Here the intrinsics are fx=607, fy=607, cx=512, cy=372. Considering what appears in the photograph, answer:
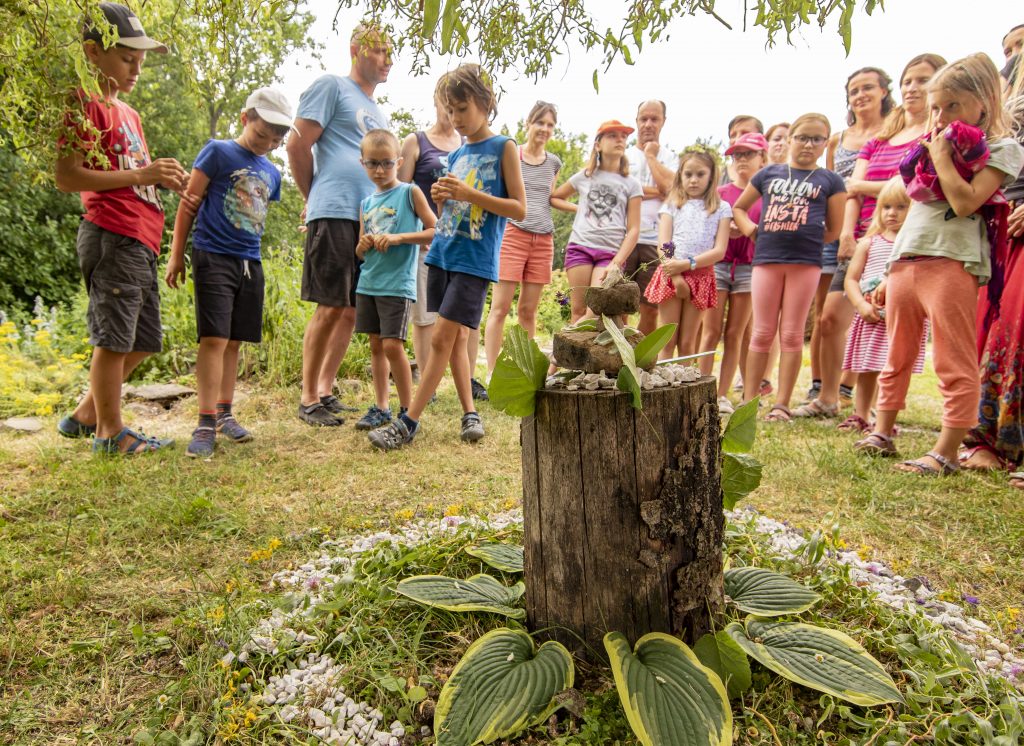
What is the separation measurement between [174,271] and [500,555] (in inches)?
116

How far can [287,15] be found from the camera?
161 centimetres

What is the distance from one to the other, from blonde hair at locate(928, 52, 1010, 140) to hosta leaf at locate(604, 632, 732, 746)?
307 cm

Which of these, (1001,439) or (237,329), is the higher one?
(237,329)

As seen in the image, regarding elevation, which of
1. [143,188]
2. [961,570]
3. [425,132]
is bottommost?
[961,570]

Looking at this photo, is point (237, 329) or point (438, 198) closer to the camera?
point (438, 198)

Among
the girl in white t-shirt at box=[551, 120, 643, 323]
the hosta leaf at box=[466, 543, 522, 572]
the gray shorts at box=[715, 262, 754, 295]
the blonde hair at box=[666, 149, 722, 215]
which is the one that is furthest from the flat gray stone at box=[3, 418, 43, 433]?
the gray shorts at box=[715, 262, 754, 295]

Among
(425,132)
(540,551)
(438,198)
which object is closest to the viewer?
(540,551)

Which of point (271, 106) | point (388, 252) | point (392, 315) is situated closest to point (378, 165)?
point (388, 252)

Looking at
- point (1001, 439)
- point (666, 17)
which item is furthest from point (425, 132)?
point (1001, 439)

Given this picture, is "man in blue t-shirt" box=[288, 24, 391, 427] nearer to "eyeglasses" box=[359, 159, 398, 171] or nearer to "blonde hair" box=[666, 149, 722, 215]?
"eyeglasses" box=[359, 159, 398, 171]

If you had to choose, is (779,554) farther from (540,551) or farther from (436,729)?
(436,729)

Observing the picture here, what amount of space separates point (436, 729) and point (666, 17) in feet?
5.69

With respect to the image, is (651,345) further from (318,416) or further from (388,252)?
(318,416)

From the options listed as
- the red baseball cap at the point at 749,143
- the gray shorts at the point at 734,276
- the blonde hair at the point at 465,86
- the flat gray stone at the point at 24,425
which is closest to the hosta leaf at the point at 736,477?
the blonde hair at the point at 465,86
